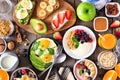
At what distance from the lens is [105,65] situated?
1.96m

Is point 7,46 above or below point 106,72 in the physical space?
above

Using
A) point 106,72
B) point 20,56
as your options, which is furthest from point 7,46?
point 106,72

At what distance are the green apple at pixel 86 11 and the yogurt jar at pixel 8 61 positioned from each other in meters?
0.33

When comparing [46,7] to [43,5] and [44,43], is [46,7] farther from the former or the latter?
[44,43]

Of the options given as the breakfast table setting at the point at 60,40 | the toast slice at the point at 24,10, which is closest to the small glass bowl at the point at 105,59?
the breakfast table setting at the point at 60,40

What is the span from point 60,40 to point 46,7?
153 mm

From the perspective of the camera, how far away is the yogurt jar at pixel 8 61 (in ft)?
6.37

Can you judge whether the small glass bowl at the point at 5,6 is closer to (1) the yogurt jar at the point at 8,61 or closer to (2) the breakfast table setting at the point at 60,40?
(2) the breakfast table setting at the point at 60,40

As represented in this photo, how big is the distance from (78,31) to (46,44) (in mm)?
146

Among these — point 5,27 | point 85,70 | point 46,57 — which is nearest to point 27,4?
point 5,27

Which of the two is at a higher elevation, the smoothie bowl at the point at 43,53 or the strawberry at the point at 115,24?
the strawberry at the point at 115,24

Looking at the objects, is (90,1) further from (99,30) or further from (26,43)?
(26,43)

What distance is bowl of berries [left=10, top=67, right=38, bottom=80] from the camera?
1941mm

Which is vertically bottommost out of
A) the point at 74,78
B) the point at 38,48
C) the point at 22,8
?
the point at 74,78
